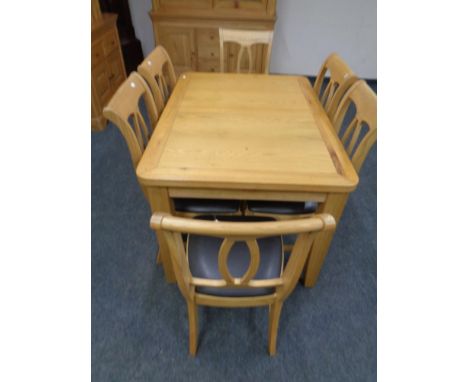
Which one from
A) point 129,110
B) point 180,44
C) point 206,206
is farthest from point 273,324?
point 180,44

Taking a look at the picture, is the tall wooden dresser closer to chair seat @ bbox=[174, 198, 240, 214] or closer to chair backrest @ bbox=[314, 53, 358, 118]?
chair seat @ bbox=[174, 198, 240, 214]

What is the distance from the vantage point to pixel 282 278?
86 centimetres

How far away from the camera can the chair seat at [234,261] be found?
0.91 m

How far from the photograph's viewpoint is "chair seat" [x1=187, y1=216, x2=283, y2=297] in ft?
2.99

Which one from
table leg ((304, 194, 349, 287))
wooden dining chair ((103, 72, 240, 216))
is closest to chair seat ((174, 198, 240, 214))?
wooden dining chair ((103, 72, 240, 216))

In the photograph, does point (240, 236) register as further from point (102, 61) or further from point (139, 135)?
point (102, 61)

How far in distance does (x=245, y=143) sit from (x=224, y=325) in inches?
33.2

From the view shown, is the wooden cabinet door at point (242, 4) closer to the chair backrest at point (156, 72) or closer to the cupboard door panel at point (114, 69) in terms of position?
the cupboard door panel at point (114, 69)

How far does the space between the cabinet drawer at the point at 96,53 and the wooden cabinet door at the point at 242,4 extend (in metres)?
1.21

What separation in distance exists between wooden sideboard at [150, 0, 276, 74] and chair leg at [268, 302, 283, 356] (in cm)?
232

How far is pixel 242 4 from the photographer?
8.70 ft

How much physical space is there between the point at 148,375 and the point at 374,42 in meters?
4.03

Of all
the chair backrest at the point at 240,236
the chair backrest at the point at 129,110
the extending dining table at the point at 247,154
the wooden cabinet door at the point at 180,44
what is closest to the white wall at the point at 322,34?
the wooden cabinet door at the point at 180,44

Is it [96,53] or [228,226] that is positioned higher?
[96,53]
